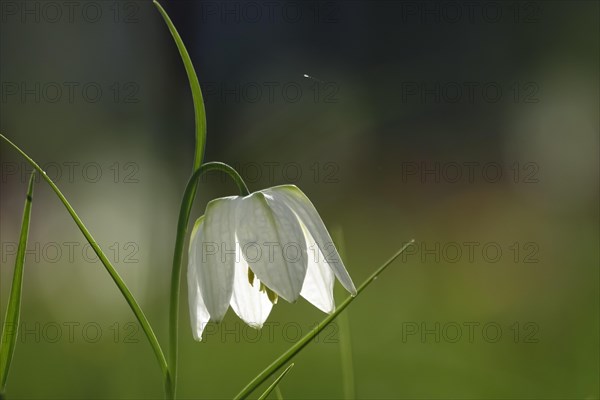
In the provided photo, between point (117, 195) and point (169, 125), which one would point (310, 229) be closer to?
point (117, 195)

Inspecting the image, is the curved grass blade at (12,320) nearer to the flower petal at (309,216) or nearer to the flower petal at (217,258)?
the flower petal at (217,258)

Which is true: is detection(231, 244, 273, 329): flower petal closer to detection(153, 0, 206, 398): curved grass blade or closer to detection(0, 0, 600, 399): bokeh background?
detection(153, 0, 206, 398): curved grass blade

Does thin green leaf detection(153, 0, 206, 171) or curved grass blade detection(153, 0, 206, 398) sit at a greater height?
thin green leaf detection(153, 0, 206, 171)

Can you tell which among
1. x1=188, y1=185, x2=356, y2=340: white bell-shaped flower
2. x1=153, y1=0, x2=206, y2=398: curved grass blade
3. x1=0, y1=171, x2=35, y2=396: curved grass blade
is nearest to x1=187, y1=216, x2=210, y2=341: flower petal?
x1=188, y1=185, x2=356, y2=340: white bell-shaped flower

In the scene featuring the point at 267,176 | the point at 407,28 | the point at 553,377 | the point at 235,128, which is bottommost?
the point at 553,377

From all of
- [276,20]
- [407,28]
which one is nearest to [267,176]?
[276,20]

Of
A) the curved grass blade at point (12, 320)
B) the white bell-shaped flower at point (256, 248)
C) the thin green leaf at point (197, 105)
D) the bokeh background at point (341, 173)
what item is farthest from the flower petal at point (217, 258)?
the bokeh background at point (341, 173)
